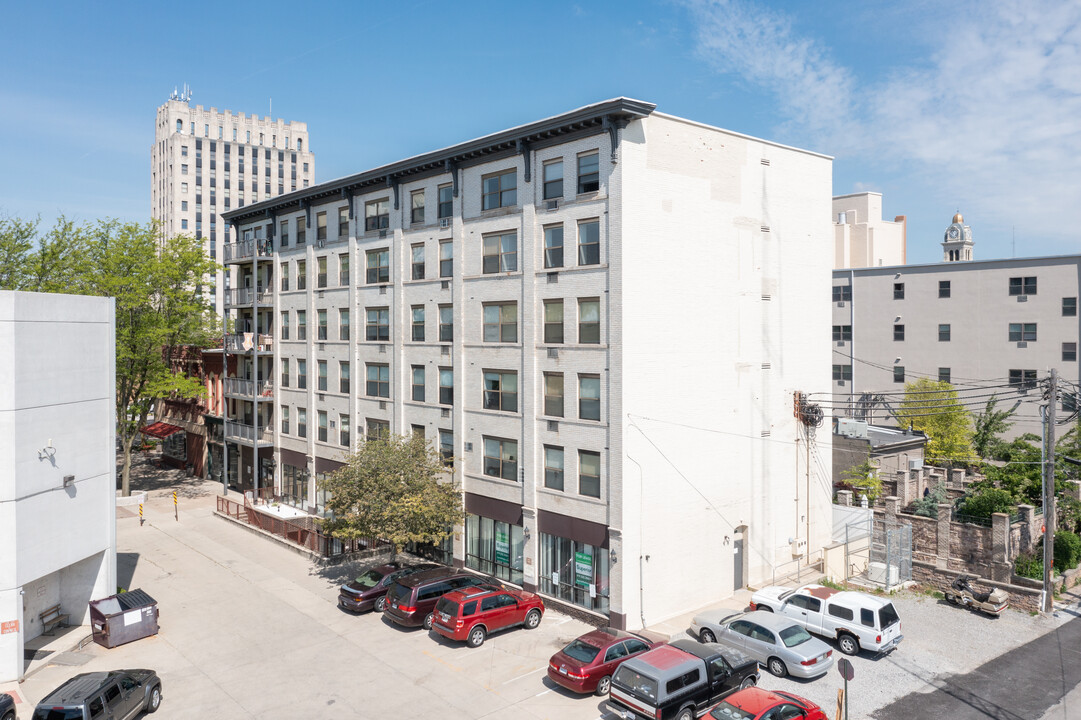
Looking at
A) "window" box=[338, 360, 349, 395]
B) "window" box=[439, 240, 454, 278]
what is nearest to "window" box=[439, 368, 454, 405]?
"window" box=[439, 240, 454, 278]

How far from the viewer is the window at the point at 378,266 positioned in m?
36.9

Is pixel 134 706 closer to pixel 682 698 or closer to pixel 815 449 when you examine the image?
pixel 682 698

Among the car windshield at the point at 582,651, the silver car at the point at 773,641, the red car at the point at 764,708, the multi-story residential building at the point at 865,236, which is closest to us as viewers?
the red car at the point at 764,708

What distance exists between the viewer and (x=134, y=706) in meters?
18.7

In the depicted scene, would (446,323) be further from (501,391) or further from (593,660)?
(593,660)

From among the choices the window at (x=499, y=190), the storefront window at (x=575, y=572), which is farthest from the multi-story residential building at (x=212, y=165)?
the storefront window at (x=575, y=572)

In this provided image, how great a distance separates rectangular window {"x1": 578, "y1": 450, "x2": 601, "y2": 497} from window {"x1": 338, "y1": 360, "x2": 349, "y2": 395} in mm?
17715

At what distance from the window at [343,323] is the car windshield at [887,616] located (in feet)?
95.1

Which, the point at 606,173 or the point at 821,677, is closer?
the point at 821,677

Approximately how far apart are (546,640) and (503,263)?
14909 millimetres

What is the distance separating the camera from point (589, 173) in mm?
26812

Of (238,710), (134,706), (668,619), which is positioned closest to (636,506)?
(668,619)

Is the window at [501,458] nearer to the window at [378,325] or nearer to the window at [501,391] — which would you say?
the window at [501,391]

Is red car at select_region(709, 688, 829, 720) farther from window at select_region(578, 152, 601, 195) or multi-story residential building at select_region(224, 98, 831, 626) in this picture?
window at select_region(578, 152, 601, 195)
